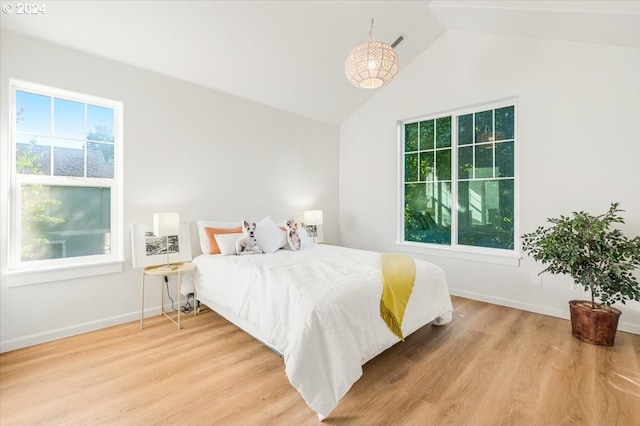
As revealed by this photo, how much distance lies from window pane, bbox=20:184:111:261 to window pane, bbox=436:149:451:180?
4148 mm

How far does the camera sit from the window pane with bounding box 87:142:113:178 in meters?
2.97

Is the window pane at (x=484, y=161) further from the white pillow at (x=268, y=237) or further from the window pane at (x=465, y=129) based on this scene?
the white pillow at (x=268, y=237)

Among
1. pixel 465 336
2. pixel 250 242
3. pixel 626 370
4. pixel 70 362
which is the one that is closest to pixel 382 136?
pixel 250 242

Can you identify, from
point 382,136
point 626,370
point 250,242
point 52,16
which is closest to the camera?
point 626,370

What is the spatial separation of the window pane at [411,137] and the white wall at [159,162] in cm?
147

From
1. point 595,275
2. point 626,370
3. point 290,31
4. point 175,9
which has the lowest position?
point 626,370

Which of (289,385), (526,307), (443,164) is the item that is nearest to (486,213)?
(443,164)

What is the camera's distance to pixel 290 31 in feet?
10.6

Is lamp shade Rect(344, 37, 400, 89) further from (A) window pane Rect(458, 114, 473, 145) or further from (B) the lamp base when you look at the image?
(B) the lamp base

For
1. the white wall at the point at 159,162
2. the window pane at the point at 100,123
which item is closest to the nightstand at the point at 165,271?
the white wall at the point at 159,162

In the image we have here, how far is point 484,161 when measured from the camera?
3898mm

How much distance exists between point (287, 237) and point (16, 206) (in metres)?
2.51

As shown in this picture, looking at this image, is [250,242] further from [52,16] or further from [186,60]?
[52,16]

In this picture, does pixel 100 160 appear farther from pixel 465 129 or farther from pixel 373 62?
pixel 465 129
